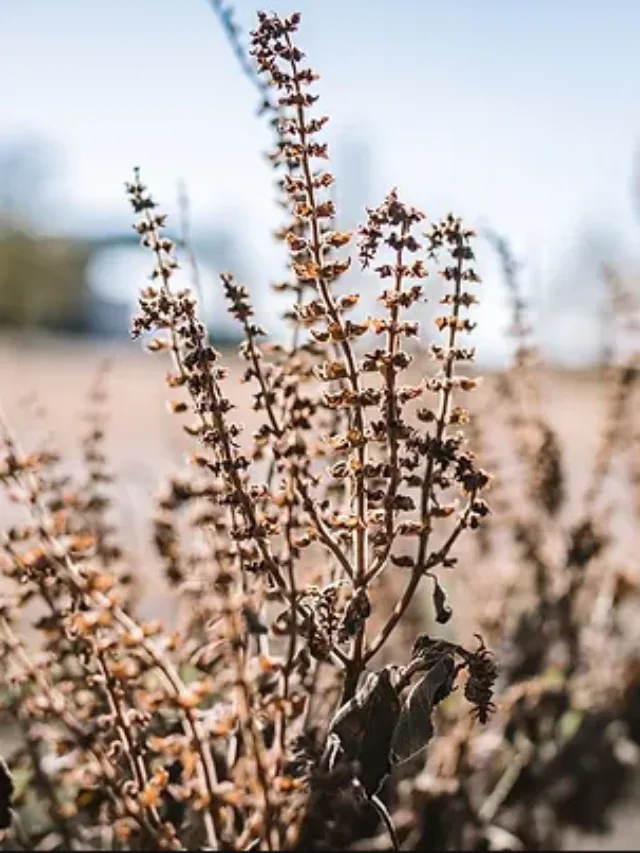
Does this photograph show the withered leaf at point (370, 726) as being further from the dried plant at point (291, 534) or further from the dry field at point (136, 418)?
the dry field at point (136, 418)

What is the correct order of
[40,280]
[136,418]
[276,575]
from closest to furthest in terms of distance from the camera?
[276,575] → [136,418] → [40,280]

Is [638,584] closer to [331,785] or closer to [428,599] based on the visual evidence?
[428,599]

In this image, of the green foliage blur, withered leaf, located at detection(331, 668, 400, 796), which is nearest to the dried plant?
withered leaf, located at detection(331, 668, 400, 796)

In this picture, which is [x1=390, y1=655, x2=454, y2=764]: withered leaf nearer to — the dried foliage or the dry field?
the dried foliage

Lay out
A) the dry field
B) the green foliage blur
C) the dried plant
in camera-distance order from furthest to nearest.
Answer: the green foliage blur
the dry field
the dried plant

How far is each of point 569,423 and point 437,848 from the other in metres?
3.79

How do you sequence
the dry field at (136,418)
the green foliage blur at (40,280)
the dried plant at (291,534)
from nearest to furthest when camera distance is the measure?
the dried plant at (291,534), the dry field at (136,418), the green foliage blur at (40,280)

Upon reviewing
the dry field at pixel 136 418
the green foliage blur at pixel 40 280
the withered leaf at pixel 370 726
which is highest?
the green foliage blur at pixel 40 280

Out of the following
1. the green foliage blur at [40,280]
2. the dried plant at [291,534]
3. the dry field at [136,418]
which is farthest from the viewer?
the green foliage blur at [40,280]

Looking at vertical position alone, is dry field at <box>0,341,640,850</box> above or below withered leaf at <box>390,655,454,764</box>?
above

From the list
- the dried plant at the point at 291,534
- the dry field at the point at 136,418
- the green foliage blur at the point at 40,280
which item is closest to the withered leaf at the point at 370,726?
the dried plant at the point at 291,534

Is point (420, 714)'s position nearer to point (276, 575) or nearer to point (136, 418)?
point (276, 575)

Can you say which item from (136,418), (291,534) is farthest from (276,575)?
(136,418)

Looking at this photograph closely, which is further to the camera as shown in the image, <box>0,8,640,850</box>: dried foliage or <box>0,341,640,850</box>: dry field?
<box>0,341,640,850</box>: dry field
